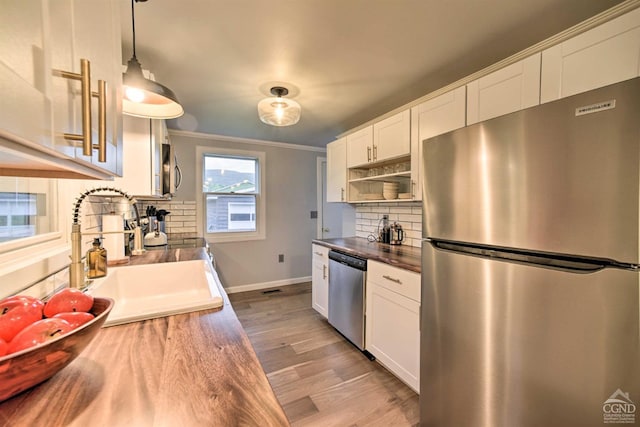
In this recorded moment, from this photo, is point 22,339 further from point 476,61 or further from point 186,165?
point 186,165

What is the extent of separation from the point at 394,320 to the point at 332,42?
6.20 ft

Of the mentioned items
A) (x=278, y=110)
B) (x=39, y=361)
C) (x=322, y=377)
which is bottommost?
(x=322, y=377)

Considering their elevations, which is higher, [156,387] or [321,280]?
[156,387]

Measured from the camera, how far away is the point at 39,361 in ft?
1.54

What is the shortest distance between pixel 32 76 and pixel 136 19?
Answer: 144 centimetres

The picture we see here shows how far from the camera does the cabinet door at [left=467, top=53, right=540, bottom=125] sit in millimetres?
1392

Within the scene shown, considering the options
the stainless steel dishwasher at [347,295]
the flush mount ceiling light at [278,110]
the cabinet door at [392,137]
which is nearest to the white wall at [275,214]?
the stainless steel dishwasher at [347,295]

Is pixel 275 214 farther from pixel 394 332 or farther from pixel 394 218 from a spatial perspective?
pixel 394 332

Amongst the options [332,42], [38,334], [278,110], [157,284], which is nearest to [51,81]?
[38,334]

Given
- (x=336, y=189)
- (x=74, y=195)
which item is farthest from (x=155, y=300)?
(x=336, y=189)

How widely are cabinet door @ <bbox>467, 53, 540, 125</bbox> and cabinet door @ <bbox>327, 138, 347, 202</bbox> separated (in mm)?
1429

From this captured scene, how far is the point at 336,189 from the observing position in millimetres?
3080

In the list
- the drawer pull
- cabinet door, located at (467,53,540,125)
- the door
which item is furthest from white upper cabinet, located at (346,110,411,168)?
the door

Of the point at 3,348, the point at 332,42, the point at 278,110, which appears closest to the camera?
the point at 3,348
